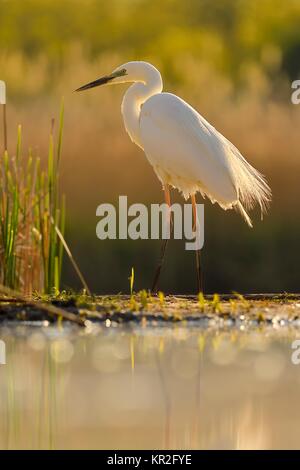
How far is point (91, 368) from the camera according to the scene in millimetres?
5289

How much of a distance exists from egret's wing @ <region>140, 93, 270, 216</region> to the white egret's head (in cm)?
41

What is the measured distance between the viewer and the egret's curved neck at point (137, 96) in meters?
8.80

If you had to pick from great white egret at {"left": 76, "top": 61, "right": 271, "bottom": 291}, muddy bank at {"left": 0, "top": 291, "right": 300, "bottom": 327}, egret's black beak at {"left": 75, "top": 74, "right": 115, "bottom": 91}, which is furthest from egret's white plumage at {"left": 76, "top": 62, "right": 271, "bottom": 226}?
muddy bank at {"left": 0, "top": 291, "right": 300, "bottom": 327}

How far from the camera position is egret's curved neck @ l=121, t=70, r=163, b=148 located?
8.80 metres

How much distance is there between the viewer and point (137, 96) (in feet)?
29.0

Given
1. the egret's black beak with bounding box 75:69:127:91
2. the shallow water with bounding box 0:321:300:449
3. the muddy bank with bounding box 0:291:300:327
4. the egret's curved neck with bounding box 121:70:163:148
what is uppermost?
the egret's black beak with bounding box 75:69:127:91

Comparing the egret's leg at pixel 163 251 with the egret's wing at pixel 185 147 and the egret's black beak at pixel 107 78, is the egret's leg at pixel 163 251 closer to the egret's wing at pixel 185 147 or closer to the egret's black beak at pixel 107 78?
the egret's wing at pixel 185 147

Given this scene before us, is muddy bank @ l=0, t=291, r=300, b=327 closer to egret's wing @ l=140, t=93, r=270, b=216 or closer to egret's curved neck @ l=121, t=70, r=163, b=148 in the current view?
egret's wing @ l=140, t=93, r=270, b=216

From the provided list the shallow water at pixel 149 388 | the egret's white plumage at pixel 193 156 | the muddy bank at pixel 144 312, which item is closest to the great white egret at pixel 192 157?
the egret's white plumage at pixel 193 156

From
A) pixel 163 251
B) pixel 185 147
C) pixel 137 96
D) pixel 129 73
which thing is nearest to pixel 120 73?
pixel 129 73

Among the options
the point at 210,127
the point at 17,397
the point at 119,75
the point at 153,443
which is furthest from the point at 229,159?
the point at 153,443

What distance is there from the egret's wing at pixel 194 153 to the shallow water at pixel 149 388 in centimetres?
192
